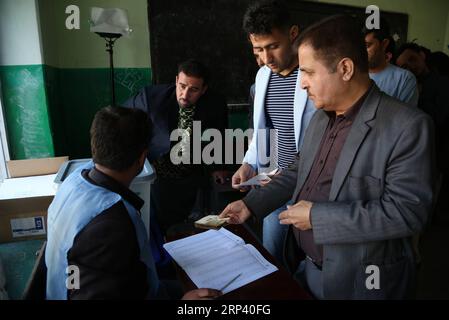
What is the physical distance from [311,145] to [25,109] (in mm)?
2319

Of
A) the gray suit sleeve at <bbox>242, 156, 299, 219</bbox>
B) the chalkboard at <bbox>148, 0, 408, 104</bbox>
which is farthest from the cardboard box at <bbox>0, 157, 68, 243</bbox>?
the chalkboard at <bbox>148, 0, 408, 104</bbox>

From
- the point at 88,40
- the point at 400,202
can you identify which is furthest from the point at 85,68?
the point at 400,202

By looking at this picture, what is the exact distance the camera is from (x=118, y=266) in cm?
85

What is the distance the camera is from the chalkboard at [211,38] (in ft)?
11.8

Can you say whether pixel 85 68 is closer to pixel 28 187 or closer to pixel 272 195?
pixel 28 187

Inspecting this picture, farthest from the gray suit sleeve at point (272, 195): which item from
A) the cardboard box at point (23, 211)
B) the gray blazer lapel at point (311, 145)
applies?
the cardboard box at point (23, 211)

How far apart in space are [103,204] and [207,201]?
83.1 inches

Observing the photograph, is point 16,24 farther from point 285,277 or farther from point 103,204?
point 285,277

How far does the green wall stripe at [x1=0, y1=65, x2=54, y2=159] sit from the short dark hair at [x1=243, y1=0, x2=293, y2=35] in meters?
1.84

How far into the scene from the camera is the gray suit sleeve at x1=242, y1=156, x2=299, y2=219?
4.39 feet

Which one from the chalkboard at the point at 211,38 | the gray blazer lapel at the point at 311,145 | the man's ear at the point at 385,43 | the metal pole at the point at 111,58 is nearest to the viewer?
the gray blazer lapel at the point at 311,145

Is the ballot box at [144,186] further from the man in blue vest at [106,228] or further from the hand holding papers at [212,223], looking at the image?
the man in blue vest at [106,228]

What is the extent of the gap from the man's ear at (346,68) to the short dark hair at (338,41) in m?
0.01

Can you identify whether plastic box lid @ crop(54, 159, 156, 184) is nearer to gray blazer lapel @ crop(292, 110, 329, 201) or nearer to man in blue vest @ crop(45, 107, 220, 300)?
man in blue vest @ crop(45, 107, 220, 300)
